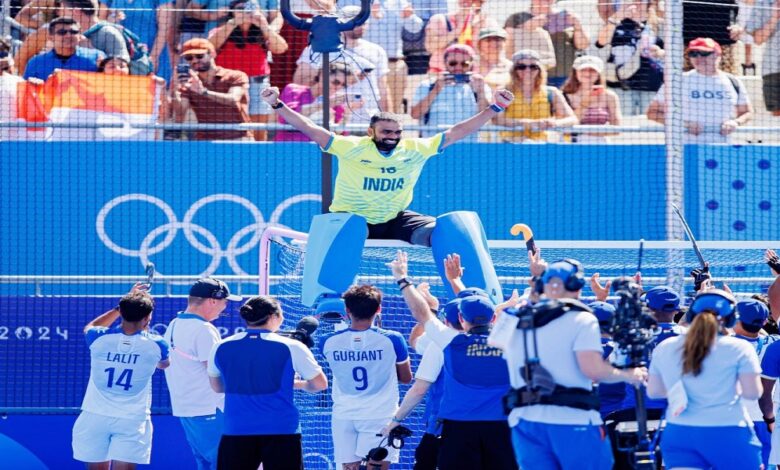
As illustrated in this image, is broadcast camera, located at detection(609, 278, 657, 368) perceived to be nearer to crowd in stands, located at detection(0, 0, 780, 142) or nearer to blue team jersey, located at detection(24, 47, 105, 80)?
crowd in stands, located at detection(0, 0, 780, 142)

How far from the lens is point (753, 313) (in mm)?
8102

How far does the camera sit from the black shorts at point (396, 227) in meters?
9.73

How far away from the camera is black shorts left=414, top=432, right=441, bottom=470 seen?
8.55 metres

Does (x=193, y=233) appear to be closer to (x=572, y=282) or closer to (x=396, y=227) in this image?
(x=396, y=227)

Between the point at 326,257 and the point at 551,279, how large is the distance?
9.88ft

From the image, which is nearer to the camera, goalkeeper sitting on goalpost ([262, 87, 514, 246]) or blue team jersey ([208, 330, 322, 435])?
blue team jersey ([208, 330, 322, 435])

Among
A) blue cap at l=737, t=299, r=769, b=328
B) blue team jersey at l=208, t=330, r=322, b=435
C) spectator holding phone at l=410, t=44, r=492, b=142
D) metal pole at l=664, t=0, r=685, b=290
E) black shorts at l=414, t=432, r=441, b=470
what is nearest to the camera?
blue team jersey at l=208, t=330, r=322, b=435

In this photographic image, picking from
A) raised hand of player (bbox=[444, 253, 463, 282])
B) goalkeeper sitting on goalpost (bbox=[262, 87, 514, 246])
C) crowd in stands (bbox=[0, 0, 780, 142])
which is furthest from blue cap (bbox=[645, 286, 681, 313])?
crowd in stands (bbox=[0, 0, 780, 142])

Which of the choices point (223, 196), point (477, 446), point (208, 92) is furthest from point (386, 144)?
point (208, 92)

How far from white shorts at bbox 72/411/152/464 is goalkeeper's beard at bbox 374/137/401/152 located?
8.71 ft

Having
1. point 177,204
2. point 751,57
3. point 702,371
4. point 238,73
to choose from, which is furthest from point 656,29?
point 702,371

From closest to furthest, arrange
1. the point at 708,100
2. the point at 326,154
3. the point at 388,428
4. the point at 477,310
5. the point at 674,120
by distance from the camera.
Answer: the point at 477,310
the point at 388,428
the point at 326,154
the point at 674,120
the point at 708,100

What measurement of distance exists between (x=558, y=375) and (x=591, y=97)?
22.2ft

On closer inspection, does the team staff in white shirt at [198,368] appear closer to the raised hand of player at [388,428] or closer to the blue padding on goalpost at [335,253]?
the blue padding on goalpost at [335,253]
